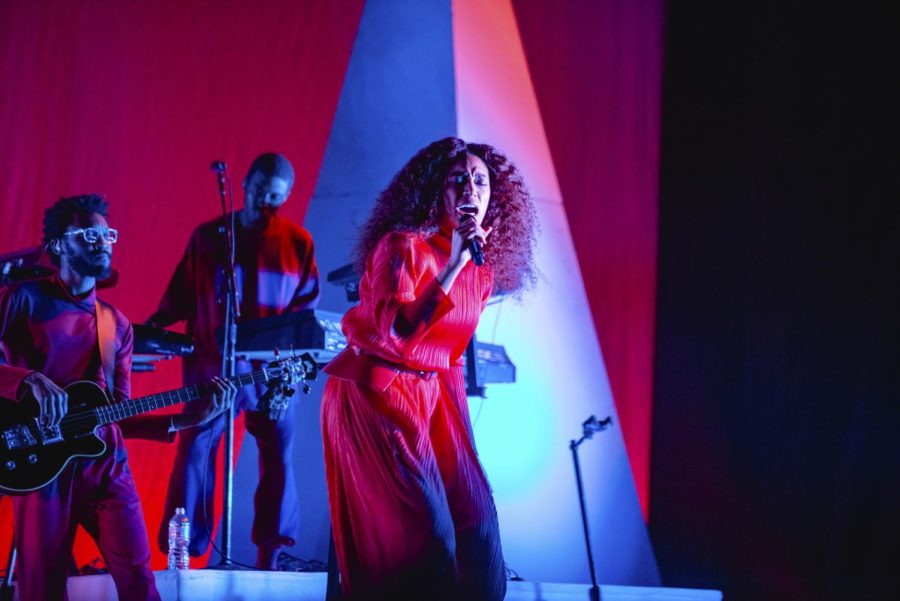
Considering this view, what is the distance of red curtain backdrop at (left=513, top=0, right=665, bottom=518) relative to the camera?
648 centimetres

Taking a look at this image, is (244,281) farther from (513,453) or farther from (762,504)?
(762,504)

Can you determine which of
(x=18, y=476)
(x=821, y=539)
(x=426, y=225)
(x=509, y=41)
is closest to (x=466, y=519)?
(x=426, y=225)

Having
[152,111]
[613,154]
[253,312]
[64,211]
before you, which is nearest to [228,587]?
[253,312]

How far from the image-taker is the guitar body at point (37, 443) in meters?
3.29

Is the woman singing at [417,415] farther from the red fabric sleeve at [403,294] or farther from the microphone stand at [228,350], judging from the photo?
the microphone stand at [228,350]

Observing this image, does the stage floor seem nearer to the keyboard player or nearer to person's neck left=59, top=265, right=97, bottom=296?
the keyboard player

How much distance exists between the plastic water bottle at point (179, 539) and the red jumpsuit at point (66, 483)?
70 cm

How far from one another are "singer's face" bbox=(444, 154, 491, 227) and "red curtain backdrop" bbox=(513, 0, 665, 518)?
11.6ft

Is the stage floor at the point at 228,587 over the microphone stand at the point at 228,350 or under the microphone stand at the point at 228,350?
under

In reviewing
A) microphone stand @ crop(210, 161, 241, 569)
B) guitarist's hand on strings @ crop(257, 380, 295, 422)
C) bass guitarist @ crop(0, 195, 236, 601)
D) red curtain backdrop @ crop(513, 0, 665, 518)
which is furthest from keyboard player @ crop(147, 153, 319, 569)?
red curtain backdrop @ crop(513, 0, 665, 518)

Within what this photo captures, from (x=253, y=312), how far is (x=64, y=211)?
3.46ft

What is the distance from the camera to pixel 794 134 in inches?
220

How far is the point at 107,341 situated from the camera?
3670 mm

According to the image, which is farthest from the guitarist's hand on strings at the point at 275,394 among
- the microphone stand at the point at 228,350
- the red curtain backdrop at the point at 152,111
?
the red curtain backdrop at the point at 152,111
